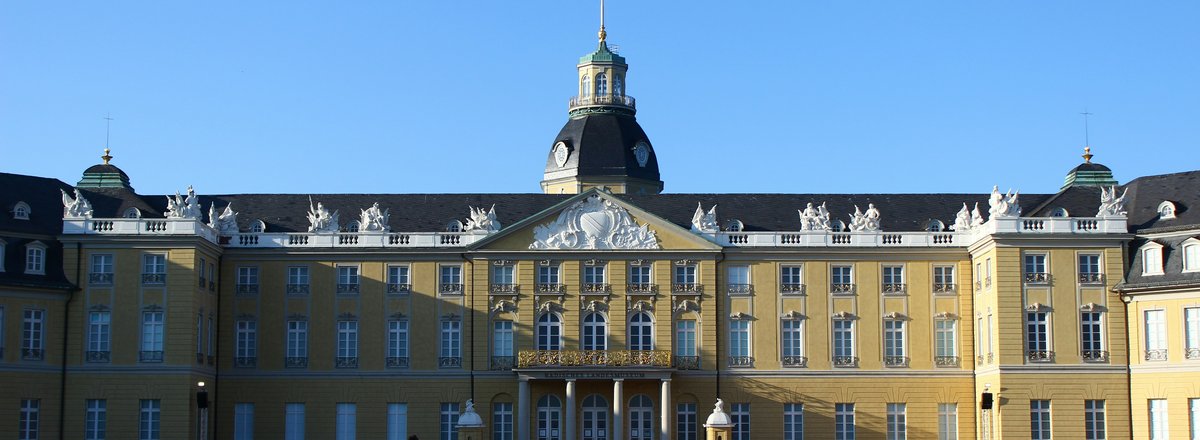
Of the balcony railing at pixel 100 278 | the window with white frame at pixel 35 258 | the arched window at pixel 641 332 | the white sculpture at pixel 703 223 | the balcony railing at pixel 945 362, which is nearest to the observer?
the window with white frame at pixel 35 258

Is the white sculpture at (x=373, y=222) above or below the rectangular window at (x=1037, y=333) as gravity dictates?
above

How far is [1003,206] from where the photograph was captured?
75.4 metres

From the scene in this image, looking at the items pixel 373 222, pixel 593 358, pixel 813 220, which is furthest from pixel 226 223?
pixel 813 220

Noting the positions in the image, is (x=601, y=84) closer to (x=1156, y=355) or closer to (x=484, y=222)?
(x=484, y=222)

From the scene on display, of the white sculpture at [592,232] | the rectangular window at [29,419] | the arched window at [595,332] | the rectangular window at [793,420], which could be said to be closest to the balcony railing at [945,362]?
the rectangular window at [793,420]

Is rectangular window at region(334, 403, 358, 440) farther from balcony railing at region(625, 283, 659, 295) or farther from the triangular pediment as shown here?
balcony railing at region(625, 283, 659, 295)

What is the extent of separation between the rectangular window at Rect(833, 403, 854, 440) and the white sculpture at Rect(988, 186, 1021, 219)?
947 cm

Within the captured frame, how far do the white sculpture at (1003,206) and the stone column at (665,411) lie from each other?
13.9 meters

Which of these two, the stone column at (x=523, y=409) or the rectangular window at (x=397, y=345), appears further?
the rectangular window at (x=397, y=345)

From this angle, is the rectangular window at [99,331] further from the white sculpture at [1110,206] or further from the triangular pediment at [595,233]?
the white sculpture at [1110,206]

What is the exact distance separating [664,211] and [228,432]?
19.5m

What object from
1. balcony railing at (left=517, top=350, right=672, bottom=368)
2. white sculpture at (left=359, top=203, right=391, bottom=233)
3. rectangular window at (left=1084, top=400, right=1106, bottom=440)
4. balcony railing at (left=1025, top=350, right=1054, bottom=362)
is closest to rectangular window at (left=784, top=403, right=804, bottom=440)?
balcony railing at (left=517, top=350, right=672, bottom=368)

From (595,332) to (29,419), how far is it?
2163 cm

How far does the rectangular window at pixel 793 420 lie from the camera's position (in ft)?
257
